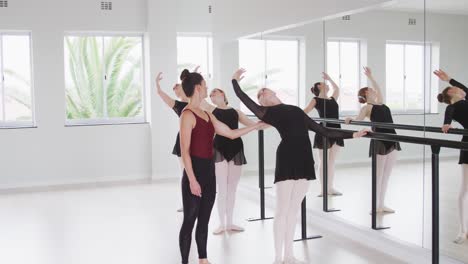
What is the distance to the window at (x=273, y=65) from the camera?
245 inches

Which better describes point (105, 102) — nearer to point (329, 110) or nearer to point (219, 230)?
point (219, 230)

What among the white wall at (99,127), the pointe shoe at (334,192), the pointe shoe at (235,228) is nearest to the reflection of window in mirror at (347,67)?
the pointe shoe at (334,192)

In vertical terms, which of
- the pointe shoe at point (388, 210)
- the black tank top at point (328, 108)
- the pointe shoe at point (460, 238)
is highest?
the black tank top at point (328, 108)

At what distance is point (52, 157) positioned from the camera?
8586 millimetres

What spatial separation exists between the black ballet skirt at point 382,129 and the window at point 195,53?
195 inches

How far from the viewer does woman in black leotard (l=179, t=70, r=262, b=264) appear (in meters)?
3.79

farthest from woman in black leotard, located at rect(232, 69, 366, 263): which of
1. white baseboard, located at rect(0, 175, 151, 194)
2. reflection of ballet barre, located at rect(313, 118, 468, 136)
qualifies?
white baseboard, located at rect(0, 175, 151, 194)

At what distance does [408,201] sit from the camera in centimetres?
449

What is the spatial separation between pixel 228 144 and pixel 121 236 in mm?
1411

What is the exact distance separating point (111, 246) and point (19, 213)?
2.20 m

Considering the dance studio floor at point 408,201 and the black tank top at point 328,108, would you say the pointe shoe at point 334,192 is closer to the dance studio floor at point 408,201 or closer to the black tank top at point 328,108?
the dance studio floor at point 408,201

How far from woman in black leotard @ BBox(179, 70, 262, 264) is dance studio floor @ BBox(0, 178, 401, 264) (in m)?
0.75

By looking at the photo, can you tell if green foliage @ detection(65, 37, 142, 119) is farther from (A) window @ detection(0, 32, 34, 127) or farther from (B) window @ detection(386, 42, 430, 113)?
(B) window @ detection(386, 42, 430, 113)

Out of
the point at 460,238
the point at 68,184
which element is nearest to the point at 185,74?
the point at 460,238
